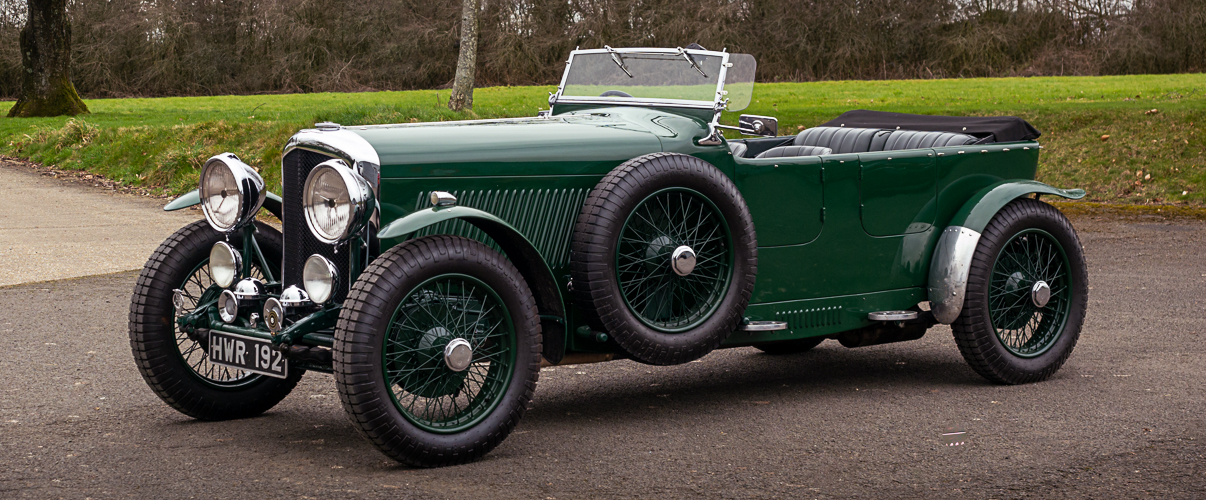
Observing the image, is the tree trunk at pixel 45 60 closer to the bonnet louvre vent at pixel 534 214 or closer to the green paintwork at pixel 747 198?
the green paintwork at pixel 747 198

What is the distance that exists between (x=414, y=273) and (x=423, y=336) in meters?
0.30

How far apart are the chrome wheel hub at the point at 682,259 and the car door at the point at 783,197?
431 millimetres

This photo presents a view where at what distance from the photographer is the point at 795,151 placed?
18.9 feet

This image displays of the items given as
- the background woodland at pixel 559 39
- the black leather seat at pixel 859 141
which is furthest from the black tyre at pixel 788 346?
the background woodland at pixel 559 39

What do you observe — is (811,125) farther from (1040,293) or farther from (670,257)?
(670,257)

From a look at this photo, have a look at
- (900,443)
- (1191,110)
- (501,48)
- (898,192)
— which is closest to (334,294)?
(900,443)

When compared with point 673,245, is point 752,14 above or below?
above

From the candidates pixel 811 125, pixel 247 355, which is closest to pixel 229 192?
pixel 247 355

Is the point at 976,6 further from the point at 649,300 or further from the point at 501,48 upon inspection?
the point at 649,300

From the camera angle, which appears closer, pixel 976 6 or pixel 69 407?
pixel 69 407

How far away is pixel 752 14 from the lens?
35.4 meters

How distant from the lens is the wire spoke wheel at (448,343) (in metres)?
4.01

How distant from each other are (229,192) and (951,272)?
3.11 metres

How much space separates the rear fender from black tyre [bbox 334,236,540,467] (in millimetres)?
2095
